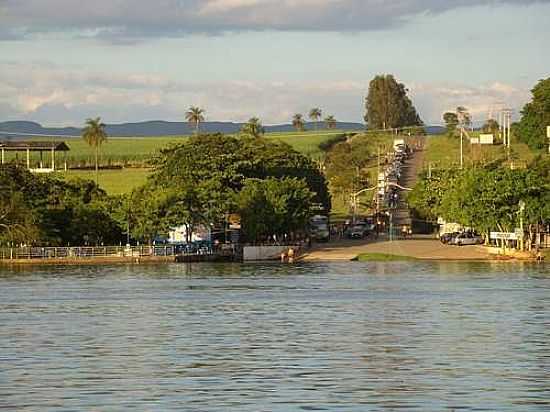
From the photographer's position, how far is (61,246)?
445ft

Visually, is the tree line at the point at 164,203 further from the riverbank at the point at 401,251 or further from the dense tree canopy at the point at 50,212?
the riverbank at the point at 401,251

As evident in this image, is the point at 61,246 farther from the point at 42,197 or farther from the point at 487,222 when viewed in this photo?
the point at 487,222

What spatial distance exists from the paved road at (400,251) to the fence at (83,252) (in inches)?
550

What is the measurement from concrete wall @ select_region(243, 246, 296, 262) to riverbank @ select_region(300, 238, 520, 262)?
2313mm

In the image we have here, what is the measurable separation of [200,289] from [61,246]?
156 ft

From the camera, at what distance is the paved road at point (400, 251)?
136 m

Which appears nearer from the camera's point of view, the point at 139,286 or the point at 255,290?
the point at 255,290

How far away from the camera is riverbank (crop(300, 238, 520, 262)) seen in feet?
443

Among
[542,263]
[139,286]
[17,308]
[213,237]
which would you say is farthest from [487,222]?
[17,308]

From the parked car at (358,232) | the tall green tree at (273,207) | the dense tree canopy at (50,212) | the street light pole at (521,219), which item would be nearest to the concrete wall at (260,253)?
the tall green tree at (273,207)

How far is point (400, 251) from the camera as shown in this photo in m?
140

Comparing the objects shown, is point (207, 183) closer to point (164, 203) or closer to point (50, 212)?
point (164, 203)

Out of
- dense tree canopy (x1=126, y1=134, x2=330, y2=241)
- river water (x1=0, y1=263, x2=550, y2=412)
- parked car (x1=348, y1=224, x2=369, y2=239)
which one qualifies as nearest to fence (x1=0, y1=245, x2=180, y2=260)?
dense tree canopy (x1=126, y1=134, x2=330, y2=241)

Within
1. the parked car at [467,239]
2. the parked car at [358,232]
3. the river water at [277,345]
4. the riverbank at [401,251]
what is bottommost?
the river water at [277,345]
